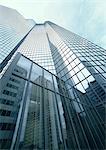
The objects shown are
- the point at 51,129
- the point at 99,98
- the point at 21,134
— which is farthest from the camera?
the point at 99,98

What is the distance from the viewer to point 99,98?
603 inches

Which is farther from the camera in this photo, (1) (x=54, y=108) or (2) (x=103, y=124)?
(2) (x=103, y=124)

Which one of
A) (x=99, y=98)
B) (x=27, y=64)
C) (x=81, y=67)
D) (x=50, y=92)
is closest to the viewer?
(x=50, y=92)

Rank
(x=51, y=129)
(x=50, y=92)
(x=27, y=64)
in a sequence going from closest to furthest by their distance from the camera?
(x=51, y=129), (x=50, y=92), (x=27, y=64)

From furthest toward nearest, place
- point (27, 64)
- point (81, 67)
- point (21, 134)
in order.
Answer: point (81, 67) → point (27, 64) → point (21, 134)

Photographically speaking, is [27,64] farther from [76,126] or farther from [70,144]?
[70,144]

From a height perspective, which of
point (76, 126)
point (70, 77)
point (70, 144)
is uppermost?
point (70, 77)

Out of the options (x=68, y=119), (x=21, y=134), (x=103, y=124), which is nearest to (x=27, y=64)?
(x=68, y=119)

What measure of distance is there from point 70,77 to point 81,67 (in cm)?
196

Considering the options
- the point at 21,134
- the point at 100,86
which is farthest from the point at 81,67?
the point at 21,134

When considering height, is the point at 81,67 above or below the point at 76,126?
above

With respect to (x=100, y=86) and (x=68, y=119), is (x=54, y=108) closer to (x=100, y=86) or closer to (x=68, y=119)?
(x=68, y=119)

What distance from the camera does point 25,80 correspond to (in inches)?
384

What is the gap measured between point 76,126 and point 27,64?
5.95 metres
